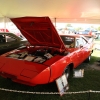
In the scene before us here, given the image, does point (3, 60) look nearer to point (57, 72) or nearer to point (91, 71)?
point (57, 72)

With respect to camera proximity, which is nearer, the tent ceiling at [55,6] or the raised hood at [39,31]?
the raised hood at [39,31]

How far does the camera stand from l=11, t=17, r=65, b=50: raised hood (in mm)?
3262

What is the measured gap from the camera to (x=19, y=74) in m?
2.68

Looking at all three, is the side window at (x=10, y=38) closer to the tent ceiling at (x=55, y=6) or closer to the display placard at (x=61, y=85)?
the tent ceiling at (x=55, y=6)

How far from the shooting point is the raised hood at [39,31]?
10.7ft

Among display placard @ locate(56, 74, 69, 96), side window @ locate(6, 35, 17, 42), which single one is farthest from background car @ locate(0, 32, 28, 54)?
display placard @ locate(56, 74, 69, 96)

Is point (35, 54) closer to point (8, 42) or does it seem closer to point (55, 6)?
point (8, 42)

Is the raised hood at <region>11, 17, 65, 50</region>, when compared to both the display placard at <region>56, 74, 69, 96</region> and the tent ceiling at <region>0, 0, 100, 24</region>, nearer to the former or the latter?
the display placard at <region>56, 74, 69, 96</region>

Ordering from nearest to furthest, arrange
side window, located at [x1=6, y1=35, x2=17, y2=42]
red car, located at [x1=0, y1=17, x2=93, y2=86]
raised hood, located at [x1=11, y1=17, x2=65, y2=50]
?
1. red car, located at [x1=0, y1=17, x2=93, y2=86]
2. raised hood, located at [x1=11, y1=17, x2=65, y2=50]
3. side window, located at [x1=6, y1=35, x2=17, y2=42]

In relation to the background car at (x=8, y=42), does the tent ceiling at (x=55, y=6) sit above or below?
above

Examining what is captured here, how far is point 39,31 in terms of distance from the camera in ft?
12.3

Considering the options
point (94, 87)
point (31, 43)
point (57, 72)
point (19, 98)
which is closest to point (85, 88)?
point (94, 87)

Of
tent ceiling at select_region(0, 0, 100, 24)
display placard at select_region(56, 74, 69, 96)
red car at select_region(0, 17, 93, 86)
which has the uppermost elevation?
tent ceiling at select_region(0, 0, 100, 24)

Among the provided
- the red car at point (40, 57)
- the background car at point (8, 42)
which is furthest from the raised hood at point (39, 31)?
the background car at point (8, 42)
